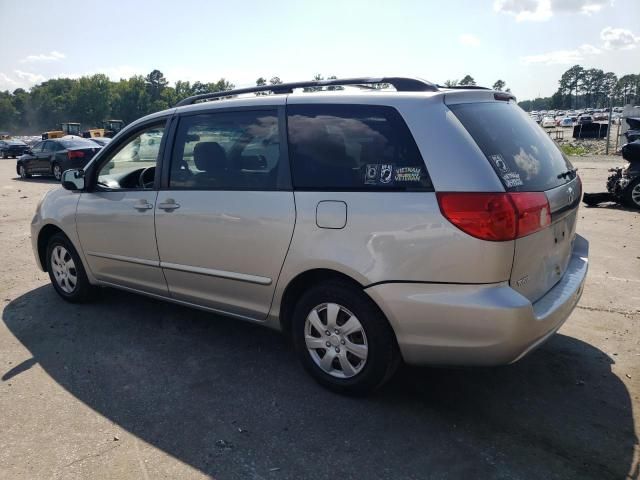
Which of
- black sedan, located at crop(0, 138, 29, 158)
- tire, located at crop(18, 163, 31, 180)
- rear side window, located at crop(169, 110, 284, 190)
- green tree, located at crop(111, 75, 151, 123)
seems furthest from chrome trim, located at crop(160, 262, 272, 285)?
green tree, located at crop(111, 75, 151, 123)

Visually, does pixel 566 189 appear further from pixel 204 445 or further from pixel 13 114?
pixel 13 114

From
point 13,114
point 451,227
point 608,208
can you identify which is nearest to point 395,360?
point 451,227

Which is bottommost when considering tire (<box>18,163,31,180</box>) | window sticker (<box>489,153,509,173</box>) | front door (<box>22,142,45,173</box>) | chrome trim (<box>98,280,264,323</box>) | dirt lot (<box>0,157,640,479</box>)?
dirt lot (<box>0,157,640,479</box>)

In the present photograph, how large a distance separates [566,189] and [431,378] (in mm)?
1509

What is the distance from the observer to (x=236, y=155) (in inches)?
143

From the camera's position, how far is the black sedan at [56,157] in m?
18.3

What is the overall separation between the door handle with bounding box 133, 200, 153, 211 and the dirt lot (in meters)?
1.08

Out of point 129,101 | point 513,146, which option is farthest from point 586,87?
point 513,146

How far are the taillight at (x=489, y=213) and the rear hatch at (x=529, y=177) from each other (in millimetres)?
72

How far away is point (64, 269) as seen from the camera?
16.5 feet

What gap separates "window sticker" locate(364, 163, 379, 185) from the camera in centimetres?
297

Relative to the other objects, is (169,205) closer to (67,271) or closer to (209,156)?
(209,156)

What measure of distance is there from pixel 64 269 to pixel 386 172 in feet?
11.8

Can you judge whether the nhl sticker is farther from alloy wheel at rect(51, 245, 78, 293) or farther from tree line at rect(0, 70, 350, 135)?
tree line at rect(0, 70, 350, 135)
